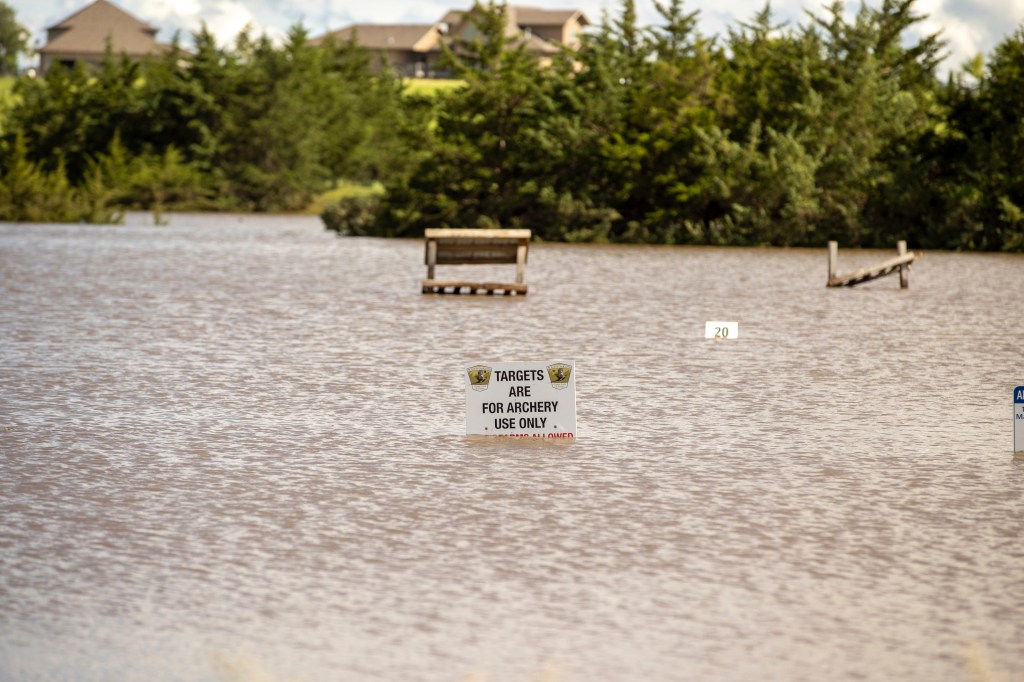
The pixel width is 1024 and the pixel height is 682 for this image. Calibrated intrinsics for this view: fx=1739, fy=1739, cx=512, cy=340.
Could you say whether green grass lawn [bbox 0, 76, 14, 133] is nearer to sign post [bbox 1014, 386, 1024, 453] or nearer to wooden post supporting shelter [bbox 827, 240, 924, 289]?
wooden post supporting shelter [bbox 827, 240, 924, 289]

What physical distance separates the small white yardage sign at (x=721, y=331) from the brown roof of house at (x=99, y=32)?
543ft

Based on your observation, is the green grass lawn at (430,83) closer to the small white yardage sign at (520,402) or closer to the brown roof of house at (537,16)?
the brown roof of house at (537,16)

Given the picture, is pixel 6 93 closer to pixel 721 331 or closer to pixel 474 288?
pixel 474 288

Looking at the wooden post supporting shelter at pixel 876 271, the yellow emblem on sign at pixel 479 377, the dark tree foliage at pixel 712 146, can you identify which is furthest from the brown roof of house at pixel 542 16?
the yellow emblem on sign at pixel 479 377

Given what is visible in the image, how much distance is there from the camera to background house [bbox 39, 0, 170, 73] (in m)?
184

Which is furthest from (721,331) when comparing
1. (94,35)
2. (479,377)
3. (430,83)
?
(94,35)

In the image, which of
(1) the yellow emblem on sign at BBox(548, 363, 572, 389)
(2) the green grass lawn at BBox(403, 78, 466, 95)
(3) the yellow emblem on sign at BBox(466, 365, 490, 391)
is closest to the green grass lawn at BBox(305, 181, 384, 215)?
(2) the green grass lawn at BBox(403, 78, 466, 95)

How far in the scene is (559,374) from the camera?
1201 cm

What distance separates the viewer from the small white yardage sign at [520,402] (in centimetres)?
1212

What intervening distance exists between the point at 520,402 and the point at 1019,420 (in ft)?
11.3

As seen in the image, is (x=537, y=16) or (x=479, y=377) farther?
(x=537, y=16)

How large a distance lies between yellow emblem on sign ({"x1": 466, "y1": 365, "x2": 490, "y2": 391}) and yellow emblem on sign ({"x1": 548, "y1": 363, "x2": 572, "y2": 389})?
45 centimetres

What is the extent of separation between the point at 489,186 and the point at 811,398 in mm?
50430

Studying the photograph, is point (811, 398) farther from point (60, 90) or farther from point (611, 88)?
point (60, 90)
